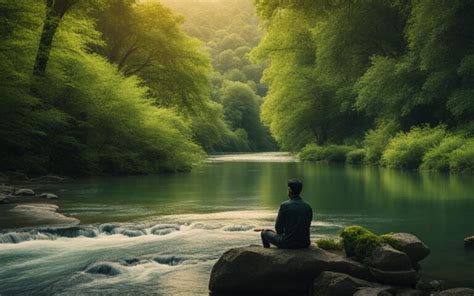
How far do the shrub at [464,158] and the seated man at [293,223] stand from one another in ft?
90.9

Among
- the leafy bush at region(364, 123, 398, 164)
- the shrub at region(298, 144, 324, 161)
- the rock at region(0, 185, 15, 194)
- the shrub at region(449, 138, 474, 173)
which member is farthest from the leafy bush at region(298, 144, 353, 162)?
the rock at region(0, 185, 15, 194)

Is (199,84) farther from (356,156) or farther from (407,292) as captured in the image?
(407,292)

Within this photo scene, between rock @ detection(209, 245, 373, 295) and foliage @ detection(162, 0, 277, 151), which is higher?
foliage @ detection(162, 0, 277, 151)

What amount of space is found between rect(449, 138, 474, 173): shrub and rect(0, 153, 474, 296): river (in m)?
5.29

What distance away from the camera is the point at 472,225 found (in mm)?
16406

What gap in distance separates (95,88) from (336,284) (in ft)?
93.6

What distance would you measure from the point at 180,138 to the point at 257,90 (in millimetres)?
112181

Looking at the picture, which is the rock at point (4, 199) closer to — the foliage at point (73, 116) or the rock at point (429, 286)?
the foliage at point (73, 116)

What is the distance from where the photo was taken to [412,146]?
134 ft

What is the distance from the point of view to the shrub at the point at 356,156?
172ft

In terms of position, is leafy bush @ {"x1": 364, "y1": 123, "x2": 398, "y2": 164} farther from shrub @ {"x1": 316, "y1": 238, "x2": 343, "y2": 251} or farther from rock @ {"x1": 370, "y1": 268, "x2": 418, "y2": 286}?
rock @ {"x1": 370, "y1": 268, "x2": 418, "y2": 286}

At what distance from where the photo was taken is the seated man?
1026cm

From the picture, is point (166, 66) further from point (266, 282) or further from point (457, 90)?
point (266, 282)

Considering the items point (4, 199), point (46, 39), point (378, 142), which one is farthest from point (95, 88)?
point (378, 142)
